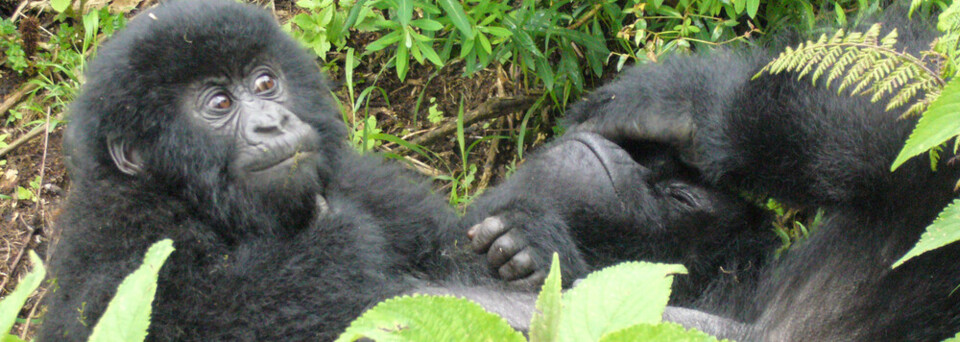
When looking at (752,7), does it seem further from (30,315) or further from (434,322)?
(30,315)

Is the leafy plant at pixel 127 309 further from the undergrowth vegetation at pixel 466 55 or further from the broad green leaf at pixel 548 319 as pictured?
the undergrowth vegetation at pixel 466 55

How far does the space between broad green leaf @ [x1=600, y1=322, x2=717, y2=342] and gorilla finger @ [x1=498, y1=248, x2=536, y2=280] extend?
165 centimetres

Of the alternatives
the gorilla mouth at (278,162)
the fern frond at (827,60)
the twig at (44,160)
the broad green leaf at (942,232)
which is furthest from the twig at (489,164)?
the broad green leaf at (942,232)

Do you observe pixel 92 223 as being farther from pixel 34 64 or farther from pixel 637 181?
pixel 34 64

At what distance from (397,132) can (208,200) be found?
192 cm

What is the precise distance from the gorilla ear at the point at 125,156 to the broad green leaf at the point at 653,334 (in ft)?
6.22

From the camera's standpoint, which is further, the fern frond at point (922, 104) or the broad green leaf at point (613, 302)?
the fern frond at point (922, 104)

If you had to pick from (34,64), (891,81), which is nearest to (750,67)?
(891,81)

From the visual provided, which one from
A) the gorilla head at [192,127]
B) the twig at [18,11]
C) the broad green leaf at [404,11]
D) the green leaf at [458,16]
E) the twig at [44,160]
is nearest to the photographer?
the gorilla head at [192,127]

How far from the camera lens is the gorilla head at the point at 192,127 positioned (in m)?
2.61

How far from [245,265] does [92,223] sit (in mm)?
491

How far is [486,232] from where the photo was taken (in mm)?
2922

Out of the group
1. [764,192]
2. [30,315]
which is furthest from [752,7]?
[30,315]

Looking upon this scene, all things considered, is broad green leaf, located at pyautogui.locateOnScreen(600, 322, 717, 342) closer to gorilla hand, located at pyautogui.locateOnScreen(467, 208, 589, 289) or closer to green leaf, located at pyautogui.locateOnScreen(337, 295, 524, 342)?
green leaf, located at pyautogui.locateOnScreen(337, 295, 524, 342)
